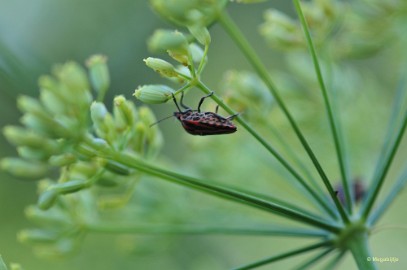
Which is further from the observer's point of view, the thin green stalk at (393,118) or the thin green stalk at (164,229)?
the thin green stalk at (164,229)

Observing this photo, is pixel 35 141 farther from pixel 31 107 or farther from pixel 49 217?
pixel 49 217

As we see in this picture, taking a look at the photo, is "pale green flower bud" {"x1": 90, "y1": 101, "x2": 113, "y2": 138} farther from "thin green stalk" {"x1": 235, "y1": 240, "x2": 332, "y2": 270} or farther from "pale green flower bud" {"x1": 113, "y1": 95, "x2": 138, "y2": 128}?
"thin green stalk" {"x1": 235, "y1": 240, "x2": 332, "y2": 270}

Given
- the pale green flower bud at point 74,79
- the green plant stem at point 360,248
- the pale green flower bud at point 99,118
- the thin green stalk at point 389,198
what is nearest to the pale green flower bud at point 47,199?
the pale green flower bud at point 99,118

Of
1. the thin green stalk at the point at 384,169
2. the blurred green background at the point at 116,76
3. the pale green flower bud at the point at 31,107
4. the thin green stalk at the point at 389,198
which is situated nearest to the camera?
the pale green flower bud at the point at 31,107

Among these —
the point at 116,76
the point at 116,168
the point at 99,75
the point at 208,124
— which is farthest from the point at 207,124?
the point at 116,76

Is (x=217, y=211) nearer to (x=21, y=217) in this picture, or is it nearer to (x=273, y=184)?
(x=273, y=184)

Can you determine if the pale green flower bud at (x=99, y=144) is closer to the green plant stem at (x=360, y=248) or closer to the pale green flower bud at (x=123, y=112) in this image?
the pale green flower bud at (x=123, y=112)

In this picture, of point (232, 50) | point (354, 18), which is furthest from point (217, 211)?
point (232, 50)
